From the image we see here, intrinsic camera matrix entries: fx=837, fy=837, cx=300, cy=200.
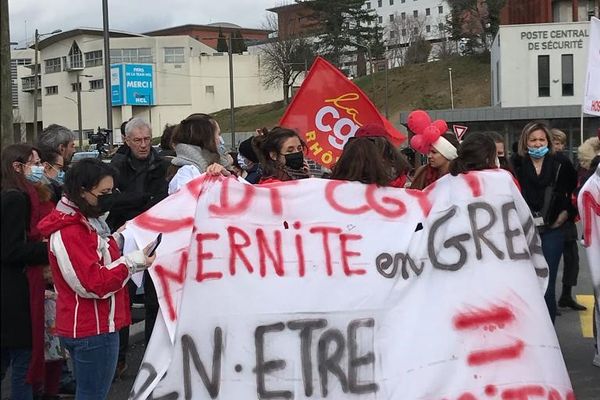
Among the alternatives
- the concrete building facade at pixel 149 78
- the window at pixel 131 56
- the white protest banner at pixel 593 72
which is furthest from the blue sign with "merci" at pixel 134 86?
the white protest banner at pixel 593 72

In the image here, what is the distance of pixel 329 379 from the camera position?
4141 mm

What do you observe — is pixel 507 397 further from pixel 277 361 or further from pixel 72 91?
pixel 72 91

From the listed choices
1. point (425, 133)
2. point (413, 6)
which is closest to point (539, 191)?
point (425, 133)

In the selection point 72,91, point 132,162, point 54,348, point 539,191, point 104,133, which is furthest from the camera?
point 72,91

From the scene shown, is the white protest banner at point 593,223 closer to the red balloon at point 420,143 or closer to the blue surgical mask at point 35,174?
the red balloon at point 420,143

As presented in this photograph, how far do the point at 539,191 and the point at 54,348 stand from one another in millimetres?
3678

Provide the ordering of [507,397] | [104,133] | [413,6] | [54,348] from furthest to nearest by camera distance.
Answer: [413,6], [104,133], [54,348], [507,397]

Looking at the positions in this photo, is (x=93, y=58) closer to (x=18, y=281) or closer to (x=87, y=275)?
(x=18, y=281)

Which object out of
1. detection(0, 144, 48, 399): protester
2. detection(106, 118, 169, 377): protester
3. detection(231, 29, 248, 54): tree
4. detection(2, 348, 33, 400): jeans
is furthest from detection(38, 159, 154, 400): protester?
detection(231, 29, 248, 54): tree

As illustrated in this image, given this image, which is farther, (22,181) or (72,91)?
(72,91)

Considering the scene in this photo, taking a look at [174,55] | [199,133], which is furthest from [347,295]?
[174,55]

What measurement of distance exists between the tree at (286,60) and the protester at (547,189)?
7287 centimetres

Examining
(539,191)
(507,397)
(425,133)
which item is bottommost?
(507,397)

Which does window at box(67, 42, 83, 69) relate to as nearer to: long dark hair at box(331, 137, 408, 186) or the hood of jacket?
long dark hair at box(331, 137, 408, 186)
